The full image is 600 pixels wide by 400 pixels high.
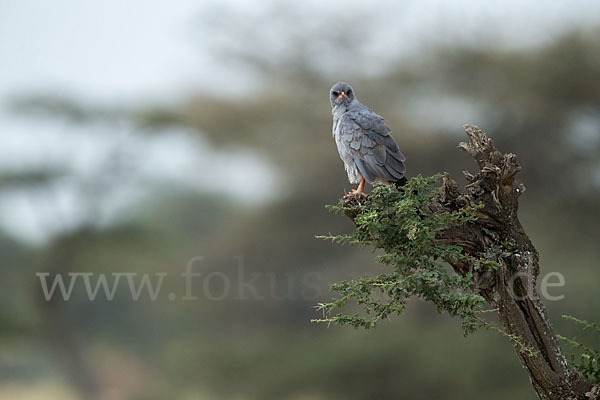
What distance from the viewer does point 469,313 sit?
2076 millimetres

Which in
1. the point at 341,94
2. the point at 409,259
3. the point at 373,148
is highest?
the point at 341,94

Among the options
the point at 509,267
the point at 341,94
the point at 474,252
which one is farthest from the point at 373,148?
the point at 509,267

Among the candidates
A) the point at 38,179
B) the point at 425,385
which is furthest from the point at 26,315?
the point at 425,385

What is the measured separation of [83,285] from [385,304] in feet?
26.4

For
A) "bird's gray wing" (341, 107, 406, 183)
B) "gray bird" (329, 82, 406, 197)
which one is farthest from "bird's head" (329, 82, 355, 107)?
"bird's gray wing" (341, 107, 406, 183)

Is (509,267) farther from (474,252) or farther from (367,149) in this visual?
(367,149)

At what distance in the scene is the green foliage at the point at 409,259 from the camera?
2.08 metres

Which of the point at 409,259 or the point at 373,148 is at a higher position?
the point at 373,148

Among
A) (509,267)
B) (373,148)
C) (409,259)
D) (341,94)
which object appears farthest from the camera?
(341,94)

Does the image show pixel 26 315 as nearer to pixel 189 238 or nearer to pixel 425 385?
pixel 189 238

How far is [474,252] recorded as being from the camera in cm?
232

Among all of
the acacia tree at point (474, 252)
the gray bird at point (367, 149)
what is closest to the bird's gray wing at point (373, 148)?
the gray bird at point (367, 149)

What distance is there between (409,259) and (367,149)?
70cm

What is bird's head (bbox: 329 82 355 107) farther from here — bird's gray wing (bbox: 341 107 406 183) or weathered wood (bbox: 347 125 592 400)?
Answer: weathered wood (bbox: 347 125 592 400)
